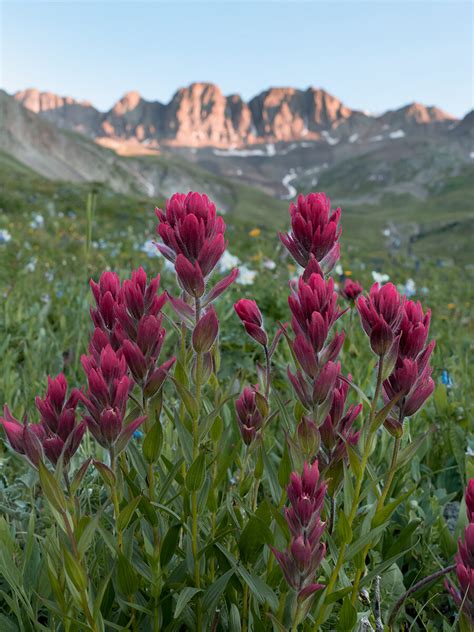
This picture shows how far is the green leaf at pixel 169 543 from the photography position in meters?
1.58

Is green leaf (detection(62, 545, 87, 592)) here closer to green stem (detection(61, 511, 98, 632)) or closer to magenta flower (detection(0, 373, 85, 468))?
green stem (detection(61, 511, 98, 632))

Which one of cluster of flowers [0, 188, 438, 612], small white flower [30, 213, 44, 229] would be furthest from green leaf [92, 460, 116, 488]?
small white flower [30, 213, 44, 229]

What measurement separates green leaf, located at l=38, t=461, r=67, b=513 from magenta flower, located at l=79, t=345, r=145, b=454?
148mm

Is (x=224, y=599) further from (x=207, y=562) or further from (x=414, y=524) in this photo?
(x=414, y=524)

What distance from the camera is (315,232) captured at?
4.85 ft

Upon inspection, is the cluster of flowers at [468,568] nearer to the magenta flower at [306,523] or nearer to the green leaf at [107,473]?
the magenta flower at [306,523]

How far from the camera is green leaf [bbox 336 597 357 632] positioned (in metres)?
1.51

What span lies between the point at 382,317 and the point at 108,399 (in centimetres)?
67

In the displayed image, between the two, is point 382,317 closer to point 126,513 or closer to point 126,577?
point 126,513

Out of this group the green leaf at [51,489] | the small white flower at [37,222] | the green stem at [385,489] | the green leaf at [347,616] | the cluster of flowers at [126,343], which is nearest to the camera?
the green leaf at [51,489]

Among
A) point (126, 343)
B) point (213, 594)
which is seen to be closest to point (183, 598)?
point (213, 594)

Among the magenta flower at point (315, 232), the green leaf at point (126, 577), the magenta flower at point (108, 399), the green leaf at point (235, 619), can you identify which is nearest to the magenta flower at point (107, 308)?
the magenta flower at point (108, 399)

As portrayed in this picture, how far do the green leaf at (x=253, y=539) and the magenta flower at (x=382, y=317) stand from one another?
0.61 meters

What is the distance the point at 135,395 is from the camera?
148 cm
